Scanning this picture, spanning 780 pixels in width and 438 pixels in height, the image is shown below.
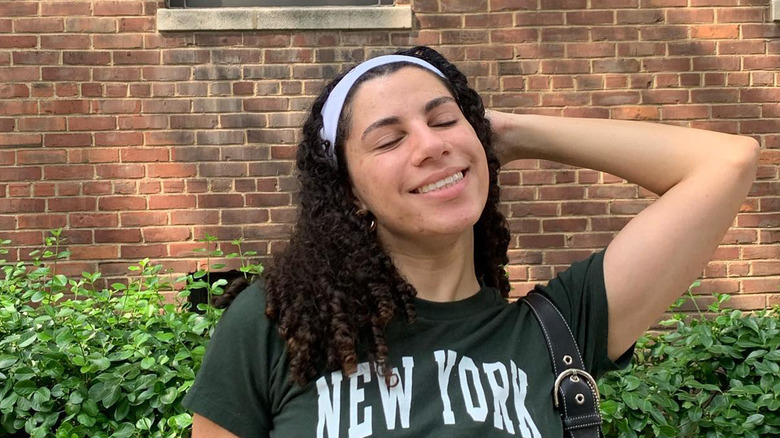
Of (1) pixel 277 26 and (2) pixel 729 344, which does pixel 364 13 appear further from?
(2) pixel 729 344

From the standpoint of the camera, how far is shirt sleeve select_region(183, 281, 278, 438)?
1510mm

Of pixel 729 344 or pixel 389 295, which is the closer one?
pixel 389 295

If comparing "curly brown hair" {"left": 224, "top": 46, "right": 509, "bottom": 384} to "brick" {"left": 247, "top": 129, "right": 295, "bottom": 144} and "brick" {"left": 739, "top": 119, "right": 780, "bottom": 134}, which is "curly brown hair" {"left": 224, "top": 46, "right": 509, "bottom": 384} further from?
"brick" {"left": 739, "top": 119, "right": 780, "bottom": 134}

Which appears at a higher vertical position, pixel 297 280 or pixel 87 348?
pixel 297 280

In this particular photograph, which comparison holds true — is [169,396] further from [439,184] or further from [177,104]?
[177,104]

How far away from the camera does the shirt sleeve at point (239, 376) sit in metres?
1.51

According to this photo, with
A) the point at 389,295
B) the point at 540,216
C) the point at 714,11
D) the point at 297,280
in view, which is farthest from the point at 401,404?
the point at 714,11

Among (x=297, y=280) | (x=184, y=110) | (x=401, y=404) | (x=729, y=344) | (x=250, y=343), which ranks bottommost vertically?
(x=729, y=344)

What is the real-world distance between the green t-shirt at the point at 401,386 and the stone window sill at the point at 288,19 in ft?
10.6

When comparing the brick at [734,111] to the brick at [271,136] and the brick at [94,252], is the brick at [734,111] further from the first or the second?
the brick at [94,252]

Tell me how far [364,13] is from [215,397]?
3469mm

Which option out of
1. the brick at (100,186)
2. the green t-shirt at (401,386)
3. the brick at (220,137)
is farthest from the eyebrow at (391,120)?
the brick at (100,186)

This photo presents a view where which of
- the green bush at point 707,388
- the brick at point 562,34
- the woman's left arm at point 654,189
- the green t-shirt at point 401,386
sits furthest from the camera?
the brick at point 562,34

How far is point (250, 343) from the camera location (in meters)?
1.54
